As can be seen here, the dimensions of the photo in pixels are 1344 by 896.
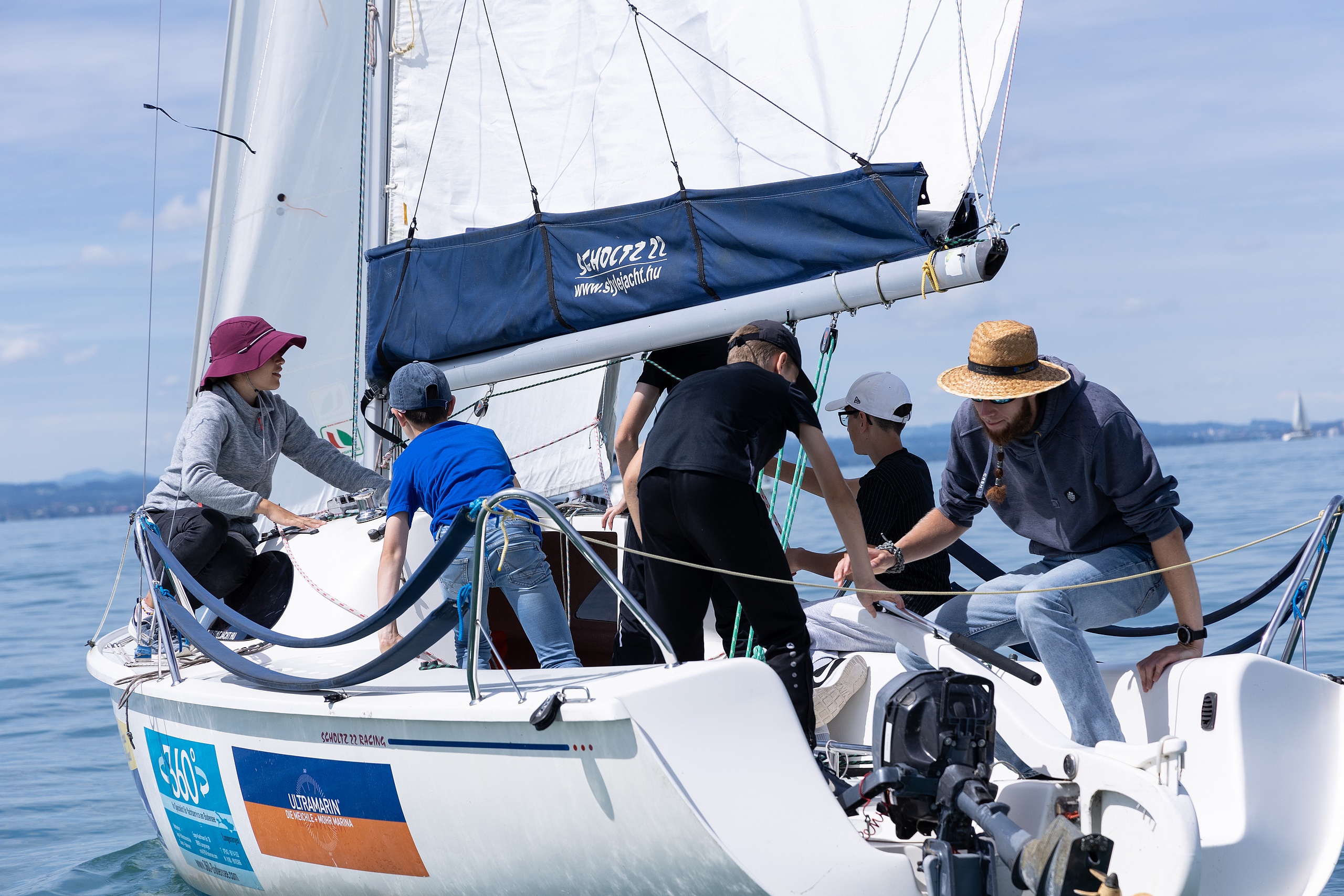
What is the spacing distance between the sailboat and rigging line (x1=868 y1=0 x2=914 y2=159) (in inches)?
0.5

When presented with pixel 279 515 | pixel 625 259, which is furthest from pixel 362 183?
pixel 279 515

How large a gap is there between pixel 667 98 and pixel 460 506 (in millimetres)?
2269

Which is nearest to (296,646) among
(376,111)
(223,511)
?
(223,511)

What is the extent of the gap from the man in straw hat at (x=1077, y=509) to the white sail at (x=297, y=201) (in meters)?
3.32

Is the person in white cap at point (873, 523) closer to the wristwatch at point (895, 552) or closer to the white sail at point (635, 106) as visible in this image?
the wristwatch at point (895, 552)

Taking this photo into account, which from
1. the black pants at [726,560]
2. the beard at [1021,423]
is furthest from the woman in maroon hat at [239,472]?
the beard at [1021,423]

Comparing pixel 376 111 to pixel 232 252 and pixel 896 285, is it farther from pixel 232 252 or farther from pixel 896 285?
pixel 896 285

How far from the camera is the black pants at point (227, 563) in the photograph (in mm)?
4449

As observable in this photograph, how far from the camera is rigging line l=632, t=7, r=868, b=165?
4719 millimetres

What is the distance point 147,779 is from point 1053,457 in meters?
3.17

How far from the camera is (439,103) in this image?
567 cm

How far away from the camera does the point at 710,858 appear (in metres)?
2.73

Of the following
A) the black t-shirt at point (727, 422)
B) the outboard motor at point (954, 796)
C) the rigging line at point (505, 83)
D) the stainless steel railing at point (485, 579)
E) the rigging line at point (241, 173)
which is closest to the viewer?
the outboard motor at point (954, 796)

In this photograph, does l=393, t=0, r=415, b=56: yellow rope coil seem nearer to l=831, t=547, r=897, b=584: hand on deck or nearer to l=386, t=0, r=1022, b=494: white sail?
l=386, t=0, r=1022, b=494: white sail
